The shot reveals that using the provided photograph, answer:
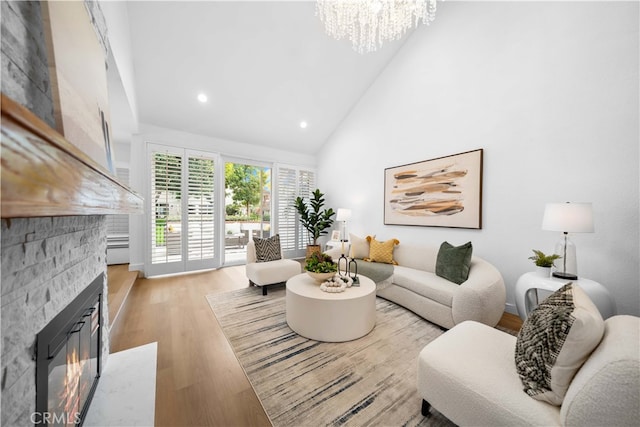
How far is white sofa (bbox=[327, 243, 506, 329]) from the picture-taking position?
210 cm

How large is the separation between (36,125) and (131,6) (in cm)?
337

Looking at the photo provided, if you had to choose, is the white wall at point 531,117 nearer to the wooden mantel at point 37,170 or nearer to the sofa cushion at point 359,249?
the sofa cushion at point 359,249

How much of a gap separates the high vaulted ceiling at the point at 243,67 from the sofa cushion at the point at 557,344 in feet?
12.8

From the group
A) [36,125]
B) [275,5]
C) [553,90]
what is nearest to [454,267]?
[553,90]

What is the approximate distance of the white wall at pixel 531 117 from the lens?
6.58ft

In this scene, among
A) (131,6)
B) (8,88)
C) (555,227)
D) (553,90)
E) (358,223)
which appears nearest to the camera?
(8,88)

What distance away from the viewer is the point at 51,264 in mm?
930

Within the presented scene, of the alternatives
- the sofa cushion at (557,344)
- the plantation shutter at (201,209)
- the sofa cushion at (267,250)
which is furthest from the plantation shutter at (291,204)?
the sofa cushion at (557,344)

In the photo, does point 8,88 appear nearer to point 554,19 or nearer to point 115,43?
point 115,43

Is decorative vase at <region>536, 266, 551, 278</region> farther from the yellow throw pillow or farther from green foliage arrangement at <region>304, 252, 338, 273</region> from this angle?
green foliage arrangement at <region>304, 252, 338, 273</region>

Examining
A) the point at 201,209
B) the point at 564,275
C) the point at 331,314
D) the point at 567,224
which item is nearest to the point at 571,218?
the point at 567,224

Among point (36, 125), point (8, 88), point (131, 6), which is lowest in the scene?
point (36, 125)

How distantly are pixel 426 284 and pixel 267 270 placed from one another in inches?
81.3

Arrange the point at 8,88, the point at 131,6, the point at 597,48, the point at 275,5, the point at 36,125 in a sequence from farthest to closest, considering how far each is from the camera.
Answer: the point at 275,5, the point at 131,6, the point at 597,48, the point at 8,88, the point at 36,125
